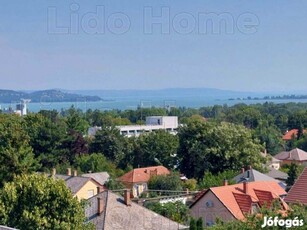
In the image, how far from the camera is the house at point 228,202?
23.2 meters

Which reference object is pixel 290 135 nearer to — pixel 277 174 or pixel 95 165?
pixel 277 174

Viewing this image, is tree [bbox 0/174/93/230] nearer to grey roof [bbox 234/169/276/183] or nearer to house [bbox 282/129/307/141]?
grey roof [bbox 234/169/276/183]

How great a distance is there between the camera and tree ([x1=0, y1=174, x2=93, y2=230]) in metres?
16.5

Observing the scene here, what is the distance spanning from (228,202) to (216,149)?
14.7m

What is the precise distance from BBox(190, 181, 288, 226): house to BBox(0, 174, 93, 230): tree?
8.09m

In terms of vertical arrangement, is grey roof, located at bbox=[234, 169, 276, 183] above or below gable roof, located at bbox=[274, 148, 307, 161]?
above

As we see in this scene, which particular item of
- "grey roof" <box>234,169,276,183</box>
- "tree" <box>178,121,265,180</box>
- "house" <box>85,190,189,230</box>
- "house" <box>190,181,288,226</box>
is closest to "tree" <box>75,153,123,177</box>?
"tree" <box>178,121,265,180</box>

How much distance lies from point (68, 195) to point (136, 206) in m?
4.78

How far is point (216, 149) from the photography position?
125 ft

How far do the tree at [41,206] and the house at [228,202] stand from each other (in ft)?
26.5

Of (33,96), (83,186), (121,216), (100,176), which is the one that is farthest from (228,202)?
(33,96)

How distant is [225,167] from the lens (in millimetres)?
38281

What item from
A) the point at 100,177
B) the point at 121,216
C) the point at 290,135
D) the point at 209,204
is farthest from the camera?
the point at 290,135

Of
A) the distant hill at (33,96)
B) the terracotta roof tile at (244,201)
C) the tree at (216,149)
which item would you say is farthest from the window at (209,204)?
the distant hill at (33,96)
